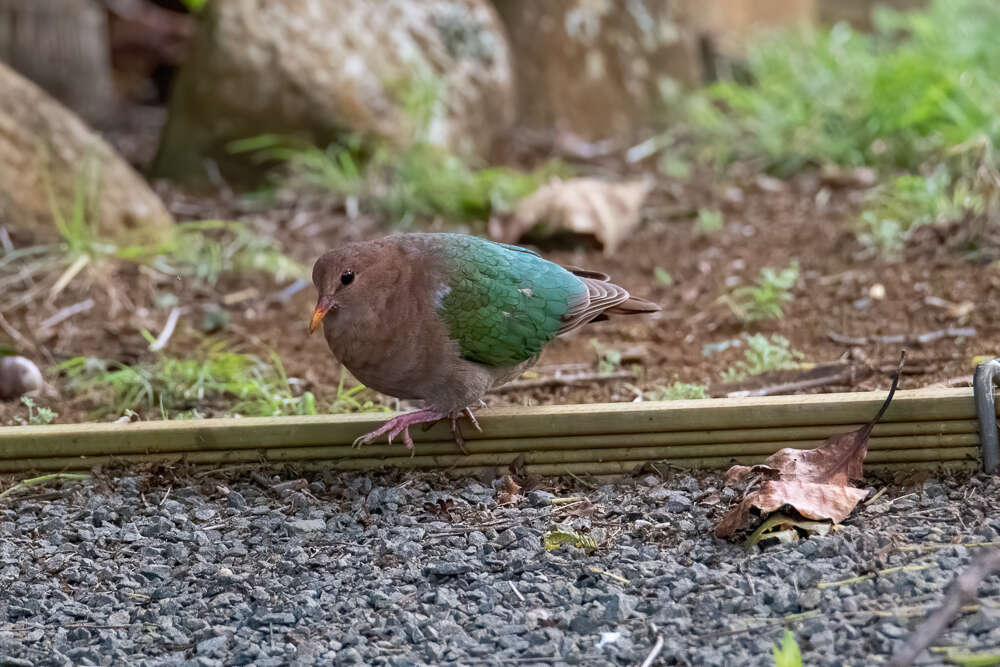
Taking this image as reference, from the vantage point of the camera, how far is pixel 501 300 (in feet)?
10.1

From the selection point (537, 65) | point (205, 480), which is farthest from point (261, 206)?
point (205, 480)

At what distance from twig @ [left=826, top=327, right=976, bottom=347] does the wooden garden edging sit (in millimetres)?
1151

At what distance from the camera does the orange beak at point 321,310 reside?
2895 mm

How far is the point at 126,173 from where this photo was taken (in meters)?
5.43

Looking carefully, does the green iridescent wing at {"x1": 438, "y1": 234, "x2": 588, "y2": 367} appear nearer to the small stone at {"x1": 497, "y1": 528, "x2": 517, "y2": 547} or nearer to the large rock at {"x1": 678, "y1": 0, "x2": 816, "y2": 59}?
the small stone at {"x1": 497, "y1": 528, "x2": 517, "y2": 547}

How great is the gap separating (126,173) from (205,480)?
9.35 feet

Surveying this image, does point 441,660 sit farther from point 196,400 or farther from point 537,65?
point 537,65

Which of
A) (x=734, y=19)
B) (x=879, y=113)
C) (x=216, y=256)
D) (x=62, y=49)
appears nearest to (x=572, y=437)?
(x=216, y=256)

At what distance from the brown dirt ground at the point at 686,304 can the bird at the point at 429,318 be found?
0.66 meters

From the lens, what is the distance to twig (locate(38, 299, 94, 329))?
4.51 metres

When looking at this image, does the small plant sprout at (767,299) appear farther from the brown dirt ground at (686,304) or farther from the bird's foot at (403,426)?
the bird's foot at (403,426)

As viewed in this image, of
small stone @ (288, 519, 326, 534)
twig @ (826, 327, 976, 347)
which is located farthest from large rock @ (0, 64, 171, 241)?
twig @ (826, 327, 976, 347)

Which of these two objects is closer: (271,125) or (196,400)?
(196,400)

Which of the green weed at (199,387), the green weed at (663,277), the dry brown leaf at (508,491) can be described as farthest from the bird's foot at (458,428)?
the green weed at (663,277)
